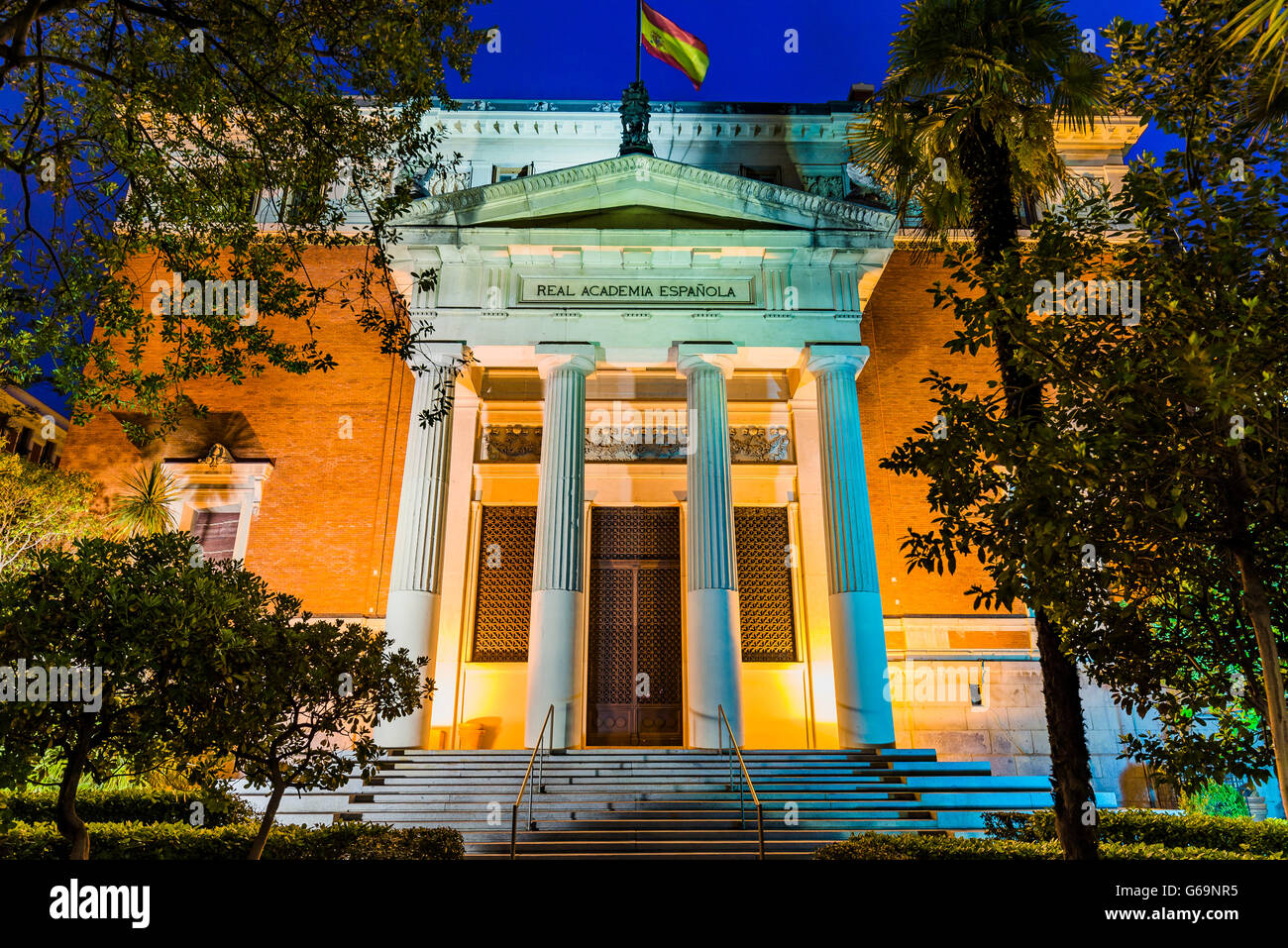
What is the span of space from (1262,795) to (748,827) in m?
12.6

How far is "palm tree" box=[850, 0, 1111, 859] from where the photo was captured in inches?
416

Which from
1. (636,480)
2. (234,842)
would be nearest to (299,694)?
(234,842)

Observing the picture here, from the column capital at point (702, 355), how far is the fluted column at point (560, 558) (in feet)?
6.28

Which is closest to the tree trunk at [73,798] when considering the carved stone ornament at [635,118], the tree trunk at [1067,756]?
the tree trunk at [1067,756]

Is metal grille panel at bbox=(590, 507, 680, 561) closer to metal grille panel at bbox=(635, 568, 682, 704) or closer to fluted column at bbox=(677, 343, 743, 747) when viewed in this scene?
metal grille panel at bbox=(635, 568, 682, 704)

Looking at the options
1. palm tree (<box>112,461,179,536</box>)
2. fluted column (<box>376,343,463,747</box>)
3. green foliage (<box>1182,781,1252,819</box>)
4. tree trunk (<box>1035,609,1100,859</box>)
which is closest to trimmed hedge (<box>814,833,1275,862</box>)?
tree trunk (<box>1035,609,1100,859</box>)

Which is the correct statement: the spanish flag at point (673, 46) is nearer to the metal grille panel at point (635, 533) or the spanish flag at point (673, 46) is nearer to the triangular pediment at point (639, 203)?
the triangular pediment at point (639, 203)

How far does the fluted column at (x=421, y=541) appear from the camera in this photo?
15.6 m

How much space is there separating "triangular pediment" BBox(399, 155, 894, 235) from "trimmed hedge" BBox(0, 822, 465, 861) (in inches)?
496

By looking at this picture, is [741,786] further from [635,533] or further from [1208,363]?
[1208,363]

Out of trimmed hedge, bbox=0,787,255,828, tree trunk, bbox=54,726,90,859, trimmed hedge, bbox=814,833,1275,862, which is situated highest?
tree trunk, bbox=54,726,90,859

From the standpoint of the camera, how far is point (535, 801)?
41.5 ft

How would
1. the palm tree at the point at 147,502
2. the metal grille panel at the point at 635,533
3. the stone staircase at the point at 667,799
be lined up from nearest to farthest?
the stone staircase at the point at 667,799 → the palm tree at the point at 147,502 → the metal grille panel at the point at 635,533

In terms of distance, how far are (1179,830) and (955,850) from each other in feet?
16.6
